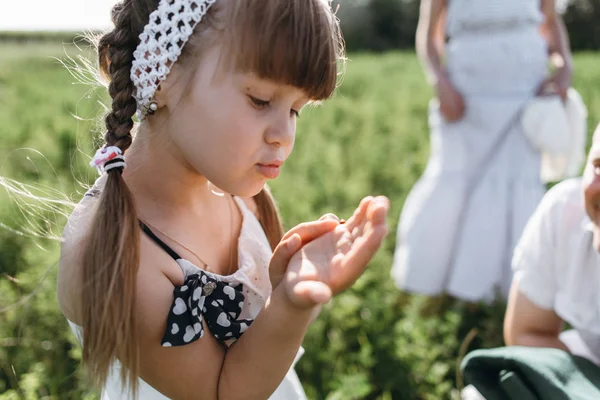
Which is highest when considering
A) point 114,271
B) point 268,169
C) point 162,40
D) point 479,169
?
point 162,40

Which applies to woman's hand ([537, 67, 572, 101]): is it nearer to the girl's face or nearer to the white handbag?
the white handbag

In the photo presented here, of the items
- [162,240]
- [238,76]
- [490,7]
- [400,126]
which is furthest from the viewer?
[400,126]

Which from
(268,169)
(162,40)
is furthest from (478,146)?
(162,40)

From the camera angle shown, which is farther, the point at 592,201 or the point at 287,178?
the point at 287,178

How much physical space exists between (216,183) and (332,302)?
6.45ft

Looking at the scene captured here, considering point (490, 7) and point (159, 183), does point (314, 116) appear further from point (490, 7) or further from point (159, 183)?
point (159, 183)

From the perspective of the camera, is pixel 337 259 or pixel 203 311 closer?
pixel 337 259

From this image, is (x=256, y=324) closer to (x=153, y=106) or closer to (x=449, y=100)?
(x=153, y=106)

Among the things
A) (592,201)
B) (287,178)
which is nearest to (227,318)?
(592,201)

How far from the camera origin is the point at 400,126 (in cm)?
841

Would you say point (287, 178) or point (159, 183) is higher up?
point (159, 183)

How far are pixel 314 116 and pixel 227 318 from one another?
8.11m

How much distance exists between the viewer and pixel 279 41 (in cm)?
132

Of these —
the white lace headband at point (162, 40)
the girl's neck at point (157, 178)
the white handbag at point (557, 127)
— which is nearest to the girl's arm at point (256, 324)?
the girl's neck at point (157, 178)
